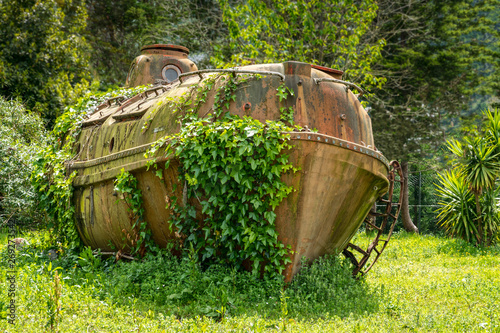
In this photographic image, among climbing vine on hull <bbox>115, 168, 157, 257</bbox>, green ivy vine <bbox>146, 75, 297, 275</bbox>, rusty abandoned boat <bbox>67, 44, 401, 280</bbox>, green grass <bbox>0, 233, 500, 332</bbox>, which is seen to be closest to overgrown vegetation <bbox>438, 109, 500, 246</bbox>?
green grass <bbox>0, 233, 500, 332</bbox>

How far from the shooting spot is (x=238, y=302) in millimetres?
5676

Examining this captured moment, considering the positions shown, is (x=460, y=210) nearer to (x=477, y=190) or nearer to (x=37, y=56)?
(x=477, y=190)

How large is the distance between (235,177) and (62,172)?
182 inches

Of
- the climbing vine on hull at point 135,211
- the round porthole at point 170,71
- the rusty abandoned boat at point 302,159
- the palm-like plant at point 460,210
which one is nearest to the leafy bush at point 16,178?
the round porthole at point 170,71

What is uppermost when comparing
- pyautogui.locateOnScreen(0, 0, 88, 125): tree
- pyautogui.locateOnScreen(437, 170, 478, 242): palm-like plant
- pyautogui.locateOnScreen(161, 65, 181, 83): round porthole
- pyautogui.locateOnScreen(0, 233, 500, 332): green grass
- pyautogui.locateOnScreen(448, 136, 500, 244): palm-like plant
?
A: pyautogui.locateOnScreen(0, 0, 88, 125): tree

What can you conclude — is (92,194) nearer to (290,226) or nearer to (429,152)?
(290,226)

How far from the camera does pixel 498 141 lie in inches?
462

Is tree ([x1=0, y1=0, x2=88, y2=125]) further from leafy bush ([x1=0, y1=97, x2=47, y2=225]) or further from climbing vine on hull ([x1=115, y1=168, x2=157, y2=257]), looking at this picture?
climbing vine on hull ([x1=115, y1=168, x2=157, y2=257])

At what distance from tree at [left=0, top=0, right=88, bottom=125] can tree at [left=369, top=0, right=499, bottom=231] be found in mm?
11133

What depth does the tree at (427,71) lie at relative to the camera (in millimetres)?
18094

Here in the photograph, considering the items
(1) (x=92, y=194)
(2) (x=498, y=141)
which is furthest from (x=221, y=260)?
(2) (x=498, y=141)

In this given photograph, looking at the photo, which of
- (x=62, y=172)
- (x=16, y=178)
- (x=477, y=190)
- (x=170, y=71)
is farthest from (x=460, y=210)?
(x=16, y=178)

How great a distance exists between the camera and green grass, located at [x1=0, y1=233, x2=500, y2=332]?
5.04 metres

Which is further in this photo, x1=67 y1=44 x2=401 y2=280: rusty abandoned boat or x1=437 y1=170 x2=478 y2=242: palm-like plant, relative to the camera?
x1=437 y1=170 x2=478 y2=242: palm-like plant
